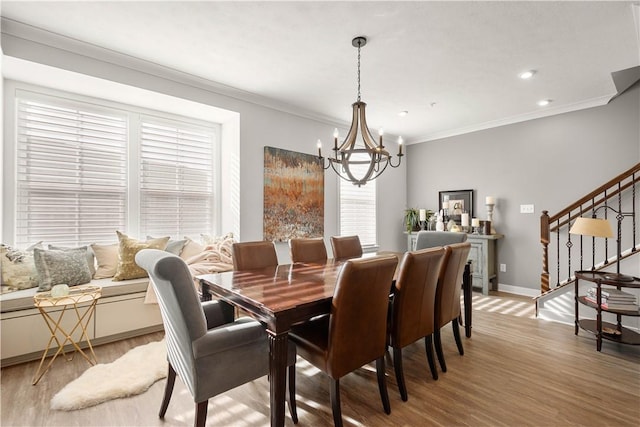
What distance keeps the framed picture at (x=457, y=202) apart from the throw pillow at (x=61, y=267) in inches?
202

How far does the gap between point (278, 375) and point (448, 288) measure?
1565 mm

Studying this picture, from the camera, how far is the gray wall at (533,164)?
12.3ft

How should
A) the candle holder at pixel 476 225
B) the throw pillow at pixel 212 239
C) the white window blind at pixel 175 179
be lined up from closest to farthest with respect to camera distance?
the white window blind at pixel 175 179, the throw pillow at pixel 212 239, the candle holder at pixel 476 225

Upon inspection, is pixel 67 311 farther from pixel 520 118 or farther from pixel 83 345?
pixel 520 118

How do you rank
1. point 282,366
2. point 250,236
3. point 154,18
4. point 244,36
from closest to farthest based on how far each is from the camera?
point 282,366
point 154,18
point 244,36
point 250,236

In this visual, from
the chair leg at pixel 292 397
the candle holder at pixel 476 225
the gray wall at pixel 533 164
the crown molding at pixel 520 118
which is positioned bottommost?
the chair leg at pixel 292 397

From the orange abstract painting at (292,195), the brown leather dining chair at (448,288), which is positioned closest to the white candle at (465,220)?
the orange abstract painting at (292,195)

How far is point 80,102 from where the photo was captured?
314 centimetres

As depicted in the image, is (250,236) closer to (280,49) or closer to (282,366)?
(280,49)

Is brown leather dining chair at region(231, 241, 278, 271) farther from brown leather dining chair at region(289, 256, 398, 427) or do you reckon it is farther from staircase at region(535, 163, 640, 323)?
staircase at region(535, 163, 640, 323)

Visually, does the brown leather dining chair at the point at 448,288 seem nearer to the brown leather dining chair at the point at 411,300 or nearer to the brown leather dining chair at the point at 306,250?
the brown leather dining chair at the point at 411,300

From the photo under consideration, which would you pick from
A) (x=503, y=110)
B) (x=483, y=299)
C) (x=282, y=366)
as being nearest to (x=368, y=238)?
(x=483, y=299)

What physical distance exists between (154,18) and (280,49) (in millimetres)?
991

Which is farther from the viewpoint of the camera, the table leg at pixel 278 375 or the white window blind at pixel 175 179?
the white window blind at pixel 175 179
